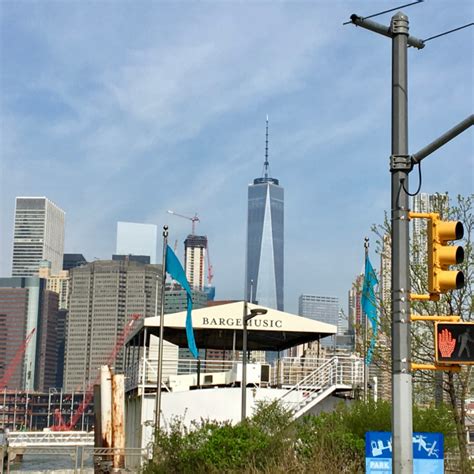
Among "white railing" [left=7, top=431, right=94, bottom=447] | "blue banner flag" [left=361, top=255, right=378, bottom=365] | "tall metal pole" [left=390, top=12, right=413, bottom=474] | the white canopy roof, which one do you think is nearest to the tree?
"blue banner flag" [left=361, top=255, right=378, bottom=365]

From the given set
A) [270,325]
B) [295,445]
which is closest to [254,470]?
[295,445]

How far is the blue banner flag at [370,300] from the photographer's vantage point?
35750 millimetres

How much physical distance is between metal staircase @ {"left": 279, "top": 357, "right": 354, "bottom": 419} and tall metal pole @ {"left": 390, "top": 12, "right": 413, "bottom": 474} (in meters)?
29.1

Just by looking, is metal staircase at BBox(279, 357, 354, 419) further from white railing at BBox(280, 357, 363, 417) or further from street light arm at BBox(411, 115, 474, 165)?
street light arm at BBox(411, 115, 474, 165)

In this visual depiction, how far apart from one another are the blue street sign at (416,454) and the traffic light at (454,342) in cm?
151

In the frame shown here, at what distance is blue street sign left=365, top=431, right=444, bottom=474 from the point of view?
12.3 metres

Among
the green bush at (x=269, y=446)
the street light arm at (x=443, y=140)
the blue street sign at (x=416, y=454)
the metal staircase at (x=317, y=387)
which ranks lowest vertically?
the green bush at (x=269, y=446)

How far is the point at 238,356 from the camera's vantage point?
279 feet

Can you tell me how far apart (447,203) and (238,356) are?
5179cm

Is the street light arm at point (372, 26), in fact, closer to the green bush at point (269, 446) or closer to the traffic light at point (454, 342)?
the traffic light at point (454, 342)

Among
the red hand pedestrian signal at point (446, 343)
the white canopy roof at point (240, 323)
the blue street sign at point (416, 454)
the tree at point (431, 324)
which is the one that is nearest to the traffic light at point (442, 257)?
the red hand pedestrian signal at point (446, 343)

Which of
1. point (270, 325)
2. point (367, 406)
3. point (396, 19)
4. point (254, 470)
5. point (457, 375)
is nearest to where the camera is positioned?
point (396, 19)

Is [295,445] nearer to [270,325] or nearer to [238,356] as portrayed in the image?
[270,325]

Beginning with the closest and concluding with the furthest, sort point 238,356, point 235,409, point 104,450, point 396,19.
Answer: point 396,19, point 104,450, point 235,409, point 238,356
